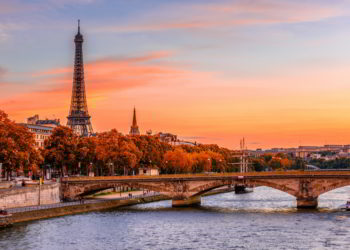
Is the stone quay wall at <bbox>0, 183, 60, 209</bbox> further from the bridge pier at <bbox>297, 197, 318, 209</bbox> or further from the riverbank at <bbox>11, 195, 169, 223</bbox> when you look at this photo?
the bridge pier at <bbox>297, 197, 318, 209</bbox>

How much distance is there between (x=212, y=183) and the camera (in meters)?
97.3

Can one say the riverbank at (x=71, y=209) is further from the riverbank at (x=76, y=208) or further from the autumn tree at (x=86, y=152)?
the autumn tree at (x=86, y=152)

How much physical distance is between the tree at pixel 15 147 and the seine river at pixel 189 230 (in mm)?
14512

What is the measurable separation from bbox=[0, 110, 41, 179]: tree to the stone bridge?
7.82m

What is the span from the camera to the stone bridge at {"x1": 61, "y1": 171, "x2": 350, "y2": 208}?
91438mm

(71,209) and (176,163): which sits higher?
(176,163)

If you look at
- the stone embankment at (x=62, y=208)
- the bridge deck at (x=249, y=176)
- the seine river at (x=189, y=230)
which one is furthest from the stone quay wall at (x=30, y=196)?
the seine river at (x=189, y=230)

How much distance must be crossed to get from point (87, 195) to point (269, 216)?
121 ft

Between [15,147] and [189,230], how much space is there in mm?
34191

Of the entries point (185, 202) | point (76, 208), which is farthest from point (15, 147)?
point (185, 202)

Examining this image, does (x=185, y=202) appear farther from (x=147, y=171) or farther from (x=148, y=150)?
(x=148, y=150)

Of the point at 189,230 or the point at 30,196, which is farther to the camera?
the point at 30,196

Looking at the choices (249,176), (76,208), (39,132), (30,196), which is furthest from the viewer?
(39,132)

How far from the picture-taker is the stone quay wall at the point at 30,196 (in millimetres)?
79812
